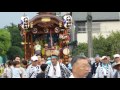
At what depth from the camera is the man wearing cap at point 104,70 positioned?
5.74 metres

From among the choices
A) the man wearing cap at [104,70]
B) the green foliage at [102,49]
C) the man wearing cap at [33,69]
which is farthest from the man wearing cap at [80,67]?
the green foliage at [102,49]

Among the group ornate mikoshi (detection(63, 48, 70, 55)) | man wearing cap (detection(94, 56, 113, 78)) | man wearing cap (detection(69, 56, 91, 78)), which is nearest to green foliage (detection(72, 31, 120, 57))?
ornate mikoshi (detection(63, 48, 70, 55))

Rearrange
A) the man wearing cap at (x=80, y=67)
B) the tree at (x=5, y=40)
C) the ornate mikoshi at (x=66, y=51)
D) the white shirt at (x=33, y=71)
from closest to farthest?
the man wearing cap at (x=80, y=67)
the white shirt at (x=33, y=71)
the tree at (x=5, y=40)
the ornate mikoshi at (x=66, y=51)

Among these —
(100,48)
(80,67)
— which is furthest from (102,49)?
(80,67)

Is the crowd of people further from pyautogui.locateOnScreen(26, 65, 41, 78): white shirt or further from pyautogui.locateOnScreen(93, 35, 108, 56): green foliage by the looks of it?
pyautogui.locateOnScreen(93, 35, 108, 56): green foliage

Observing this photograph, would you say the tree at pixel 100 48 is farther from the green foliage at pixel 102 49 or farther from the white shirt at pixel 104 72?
the white shirt at pixel 104 72

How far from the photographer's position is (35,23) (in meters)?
9.47

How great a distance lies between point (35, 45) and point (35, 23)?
0.54 meters

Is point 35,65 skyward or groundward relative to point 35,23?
groundward

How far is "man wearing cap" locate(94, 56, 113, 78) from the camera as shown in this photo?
574 centimetres

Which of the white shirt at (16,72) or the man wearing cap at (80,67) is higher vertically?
the man wearing cap at (80,67)
